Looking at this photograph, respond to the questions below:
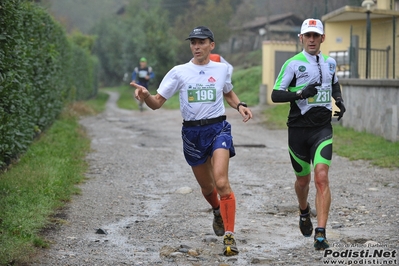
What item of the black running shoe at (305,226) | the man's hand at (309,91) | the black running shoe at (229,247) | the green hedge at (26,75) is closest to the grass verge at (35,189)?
the green hedge at (26,75)

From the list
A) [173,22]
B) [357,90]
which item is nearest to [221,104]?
[357,90]

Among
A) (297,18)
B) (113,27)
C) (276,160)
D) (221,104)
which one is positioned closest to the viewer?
(221,104)

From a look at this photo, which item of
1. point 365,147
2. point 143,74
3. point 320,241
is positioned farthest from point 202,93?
point 143,74

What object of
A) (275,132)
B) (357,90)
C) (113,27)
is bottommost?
(275,132)

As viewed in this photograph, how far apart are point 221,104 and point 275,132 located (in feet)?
39.7

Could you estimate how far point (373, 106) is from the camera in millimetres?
16500

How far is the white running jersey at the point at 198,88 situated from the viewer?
6.92 metres

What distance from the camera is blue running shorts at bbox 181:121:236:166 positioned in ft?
22.7

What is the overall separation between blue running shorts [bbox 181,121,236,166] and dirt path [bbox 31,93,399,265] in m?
0.84

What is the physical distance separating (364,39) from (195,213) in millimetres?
15242

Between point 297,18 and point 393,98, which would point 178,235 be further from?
point 297,18

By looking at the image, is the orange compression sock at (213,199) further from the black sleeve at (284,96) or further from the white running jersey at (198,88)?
the black sleeve at (284,96)

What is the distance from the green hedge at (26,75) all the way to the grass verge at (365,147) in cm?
606

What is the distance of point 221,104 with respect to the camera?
7.08m
